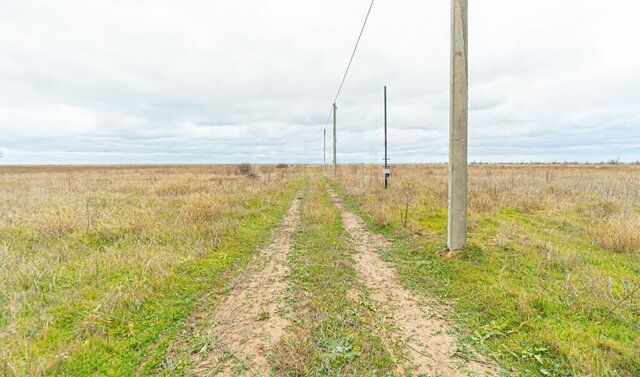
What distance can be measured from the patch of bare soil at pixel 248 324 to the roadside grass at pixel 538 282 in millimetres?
2375

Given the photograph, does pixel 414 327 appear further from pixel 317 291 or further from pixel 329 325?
pixel 317 291

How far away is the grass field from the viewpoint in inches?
119

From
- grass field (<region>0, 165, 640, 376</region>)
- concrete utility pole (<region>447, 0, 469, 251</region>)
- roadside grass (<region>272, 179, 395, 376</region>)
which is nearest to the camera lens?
roadside grass (<region>272, 179, 395, 376</region>)

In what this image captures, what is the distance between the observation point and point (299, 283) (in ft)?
16.4

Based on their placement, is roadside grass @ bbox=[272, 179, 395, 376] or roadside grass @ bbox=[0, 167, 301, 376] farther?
roadside grass @ bbox=[0, 167, 301, 376]

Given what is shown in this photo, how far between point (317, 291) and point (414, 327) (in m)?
1.59

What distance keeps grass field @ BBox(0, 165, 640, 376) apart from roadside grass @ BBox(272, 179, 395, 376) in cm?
2

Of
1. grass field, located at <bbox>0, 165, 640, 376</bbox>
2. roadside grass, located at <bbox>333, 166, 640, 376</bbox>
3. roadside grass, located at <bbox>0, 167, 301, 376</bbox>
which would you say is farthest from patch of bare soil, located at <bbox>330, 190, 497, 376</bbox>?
roadside grass, located at <bbox>0, 167, 301, 376</bbox>

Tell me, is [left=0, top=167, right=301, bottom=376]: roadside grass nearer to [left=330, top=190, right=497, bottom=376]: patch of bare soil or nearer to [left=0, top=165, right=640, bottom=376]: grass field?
[left=0, top=165, right=640, bottom=376]: grass field

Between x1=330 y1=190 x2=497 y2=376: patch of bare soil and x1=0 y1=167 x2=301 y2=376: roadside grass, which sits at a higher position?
x1=0 y1=167 x2=301 y2=376: roadside grass

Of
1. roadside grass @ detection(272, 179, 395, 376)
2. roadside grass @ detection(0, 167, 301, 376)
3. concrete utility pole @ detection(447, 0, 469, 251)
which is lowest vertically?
roadside grass @ detection(272, 179, 395, 376)

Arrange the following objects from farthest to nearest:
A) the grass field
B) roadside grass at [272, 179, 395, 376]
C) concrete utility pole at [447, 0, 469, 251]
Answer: concrete utility pole at [447, 0, 469, 251], the grass field, roadside grass at [272, 179, 395, 376]

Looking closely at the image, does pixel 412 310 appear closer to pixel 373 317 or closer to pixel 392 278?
pixel 373 317

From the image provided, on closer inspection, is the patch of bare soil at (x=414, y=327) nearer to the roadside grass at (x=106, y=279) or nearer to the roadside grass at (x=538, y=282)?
the roadside grass at (x=538, y=282)
